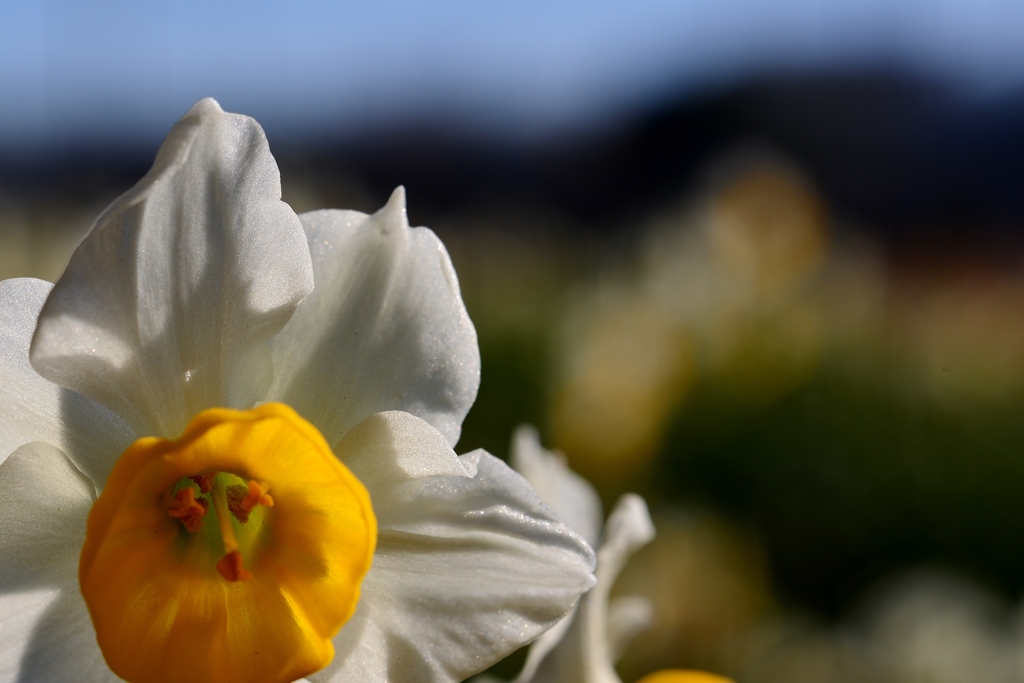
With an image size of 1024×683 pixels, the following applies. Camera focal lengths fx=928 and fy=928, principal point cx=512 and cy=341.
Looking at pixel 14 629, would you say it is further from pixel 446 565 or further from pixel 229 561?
pixel 446 565

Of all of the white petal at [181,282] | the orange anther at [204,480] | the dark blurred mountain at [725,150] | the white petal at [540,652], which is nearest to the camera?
the white petal at [181,282]

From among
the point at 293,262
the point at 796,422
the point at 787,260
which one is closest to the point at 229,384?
the point at 293,262

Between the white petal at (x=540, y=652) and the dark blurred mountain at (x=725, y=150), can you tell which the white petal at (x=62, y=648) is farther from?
the dark blurred mountain at (x=725, y=150)

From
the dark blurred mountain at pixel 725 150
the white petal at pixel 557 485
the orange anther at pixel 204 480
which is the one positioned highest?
the orange anther at pixel 204 480

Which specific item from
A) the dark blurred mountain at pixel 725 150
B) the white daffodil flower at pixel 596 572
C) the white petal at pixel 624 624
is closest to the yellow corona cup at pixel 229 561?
the white daffodil flower at pixel 596 572

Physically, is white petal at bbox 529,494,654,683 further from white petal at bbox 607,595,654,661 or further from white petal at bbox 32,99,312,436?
white petal at bbox 32,99,312,436

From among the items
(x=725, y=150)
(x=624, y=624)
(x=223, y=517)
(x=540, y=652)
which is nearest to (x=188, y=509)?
(x=223, y=517)
